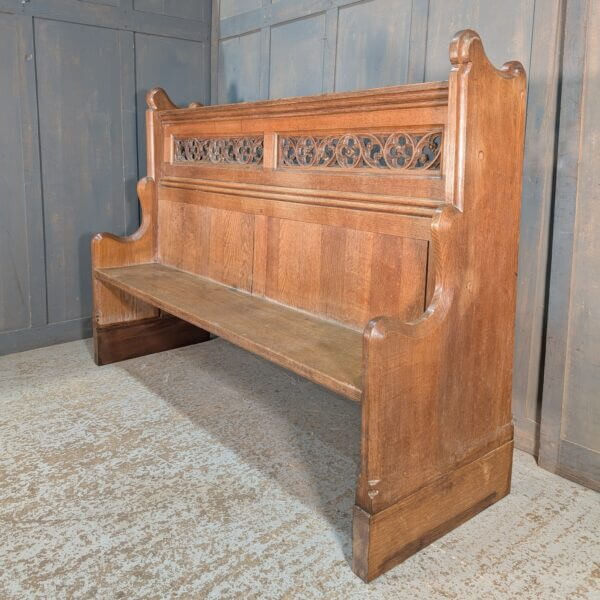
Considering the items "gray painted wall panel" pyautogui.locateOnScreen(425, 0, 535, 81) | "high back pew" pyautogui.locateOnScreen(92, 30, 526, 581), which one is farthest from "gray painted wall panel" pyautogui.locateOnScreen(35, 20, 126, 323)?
"gray painted wall panel" pyautogui.locateOnScreen(425, 0, 535, 81)

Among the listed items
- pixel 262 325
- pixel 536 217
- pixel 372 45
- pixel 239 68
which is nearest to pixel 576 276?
pixel 536 217

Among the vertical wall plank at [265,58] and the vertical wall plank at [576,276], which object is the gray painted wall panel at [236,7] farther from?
the vertical wall plank at [576,276]

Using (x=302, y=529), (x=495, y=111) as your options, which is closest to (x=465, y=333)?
(x=495, y=111)

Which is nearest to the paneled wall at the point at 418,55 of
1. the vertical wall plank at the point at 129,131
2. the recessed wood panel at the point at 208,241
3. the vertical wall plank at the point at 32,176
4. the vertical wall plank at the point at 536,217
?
the vertical wall plank at the point at 536,217

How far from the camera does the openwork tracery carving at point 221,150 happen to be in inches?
103

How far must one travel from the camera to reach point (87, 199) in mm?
3525

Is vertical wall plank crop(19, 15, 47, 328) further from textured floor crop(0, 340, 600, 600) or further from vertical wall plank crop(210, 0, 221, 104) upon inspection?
vertical wall plank crop(210, 0, 221, 104)

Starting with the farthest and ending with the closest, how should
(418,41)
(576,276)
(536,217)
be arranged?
(418,41) < (536,217) < (576,276)

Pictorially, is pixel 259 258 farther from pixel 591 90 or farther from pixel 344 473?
pixel 591 90

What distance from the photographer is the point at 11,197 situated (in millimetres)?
3260

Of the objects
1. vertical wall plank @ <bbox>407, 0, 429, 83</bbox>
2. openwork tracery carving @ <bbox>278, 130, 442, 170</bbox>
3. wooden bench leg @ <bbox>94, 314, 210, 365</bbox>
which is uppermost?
vertical wall plank @ <bbox>407, 0, 429, 83</bbox>

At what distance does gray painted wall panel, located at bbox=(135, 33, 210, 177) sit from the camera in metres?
3.57

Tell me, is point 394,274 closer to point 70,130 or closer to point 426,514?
point 426,514

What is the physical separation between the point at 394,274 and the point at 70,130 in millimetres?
2237
